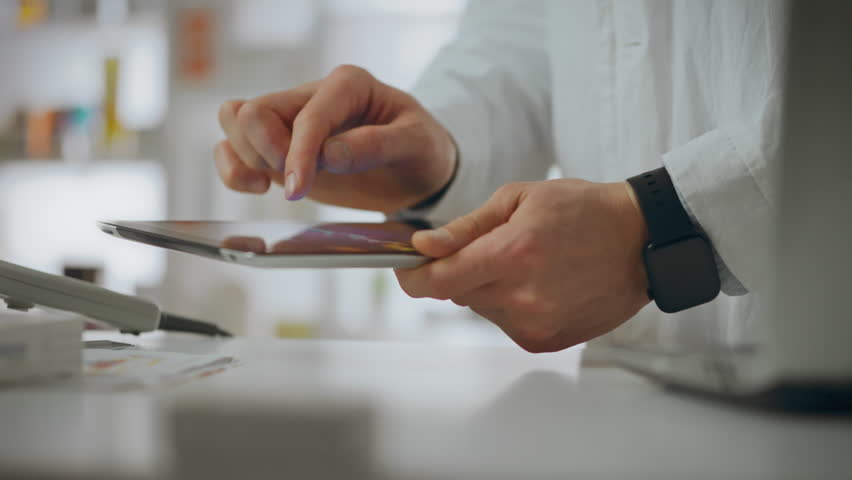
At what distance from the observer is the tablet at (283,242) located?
1.20ft

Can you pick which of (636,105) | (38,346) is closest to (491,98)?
(636,105)

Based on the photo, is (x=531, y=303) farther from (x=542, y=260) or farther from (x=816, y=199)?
(x=816, y=199)

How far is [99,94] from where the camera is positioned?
87.4 inches

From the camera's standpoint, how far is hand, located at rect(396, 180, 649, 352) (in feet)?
1.46

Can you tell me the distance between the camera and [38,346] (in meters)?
0.34

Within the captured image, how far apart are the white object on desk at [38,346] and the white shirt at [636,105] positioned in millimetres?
410

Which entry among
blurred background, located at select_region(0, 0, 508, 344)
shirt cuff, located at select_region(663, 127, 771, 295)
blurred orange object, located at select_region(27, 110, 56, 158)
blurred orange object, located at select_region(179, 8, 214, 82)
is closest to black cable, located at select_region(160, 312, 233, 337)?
shirt cuff, located at select_region(663, 127, 771, 295)

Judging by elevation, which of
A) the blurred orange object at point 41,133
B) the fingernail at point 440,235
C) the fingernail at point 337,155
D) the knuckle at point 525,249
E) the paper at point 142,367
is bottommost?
the paper at point 142,367

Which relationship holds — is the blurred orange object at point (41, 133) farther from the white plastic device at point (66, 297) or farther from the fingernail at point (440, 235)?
the fingernail at point (440, 235)

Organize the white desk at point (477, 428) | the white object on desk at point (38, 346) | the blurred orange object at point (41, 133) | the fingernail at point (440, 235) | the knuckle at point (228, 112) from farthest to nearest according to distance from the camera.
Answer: the blurred orange object at point (41, 133) → the knuckle at point (228, 112) → the fingernail at point (440, 235) → the white object on desk at point (38, 346) → the white desk at point (477, 428)

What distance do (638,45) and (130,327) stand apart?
59 cm

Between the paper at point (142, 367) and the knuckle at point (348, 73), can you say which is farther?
the knuckle at point (348, 73)

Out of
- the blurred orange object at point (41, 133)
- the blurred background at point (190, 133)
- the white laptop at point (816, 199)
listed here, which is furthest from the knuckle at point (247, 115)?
the blurred orange object at point (41, 133)

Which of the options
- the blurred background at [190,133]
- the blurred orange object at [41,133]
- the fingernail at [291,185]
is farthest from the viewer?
the blurred orange object at [41,133]
